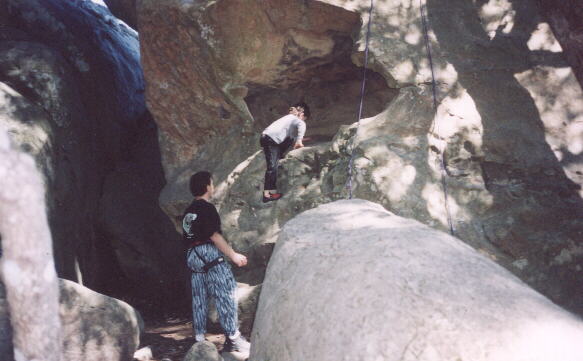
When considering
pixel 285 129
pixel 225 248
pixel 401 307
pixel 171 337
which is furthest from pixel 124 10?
pixel 401 307

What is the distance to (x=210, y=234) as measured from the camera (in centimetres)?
411

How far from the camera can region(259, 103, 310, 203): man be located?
18.8 ft

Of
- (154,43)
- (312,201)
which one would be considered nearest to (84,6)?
(154,43)

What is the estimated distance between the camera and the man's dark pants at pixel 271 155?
5734 mm

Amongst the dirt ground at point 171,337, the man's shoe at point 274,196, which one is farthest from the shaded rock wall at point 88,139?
the man's shoe at point 274,196

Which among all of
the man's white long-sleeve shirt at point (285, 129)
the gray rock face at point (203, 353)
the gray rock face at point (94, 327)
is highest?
the man's white long-sleeve shirt at point (285, 129)

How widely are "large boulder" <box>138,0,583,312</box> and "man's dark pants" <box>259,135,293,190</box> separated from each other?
0.21 m

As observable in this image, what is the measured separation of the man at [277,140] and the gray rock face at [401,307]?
2.99 m

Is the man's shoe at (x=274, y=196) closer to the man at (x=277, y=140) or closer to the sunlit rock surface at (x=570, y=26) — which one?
the man at (x=277, y=140)

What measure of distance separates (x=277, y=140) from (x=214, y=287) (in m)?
2.07

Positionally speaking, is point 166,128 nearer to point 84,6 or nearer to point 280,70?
point 280,70

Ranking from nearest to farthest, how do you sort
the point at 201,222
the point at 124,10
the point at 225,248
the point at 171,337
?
the point at 225,248
the point at 201,222
the point at 171,337
the point at 124,10

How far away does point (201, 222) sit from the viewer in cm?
412

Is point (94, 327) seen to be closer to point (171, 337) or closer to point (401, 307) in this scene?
point (171, 337)
